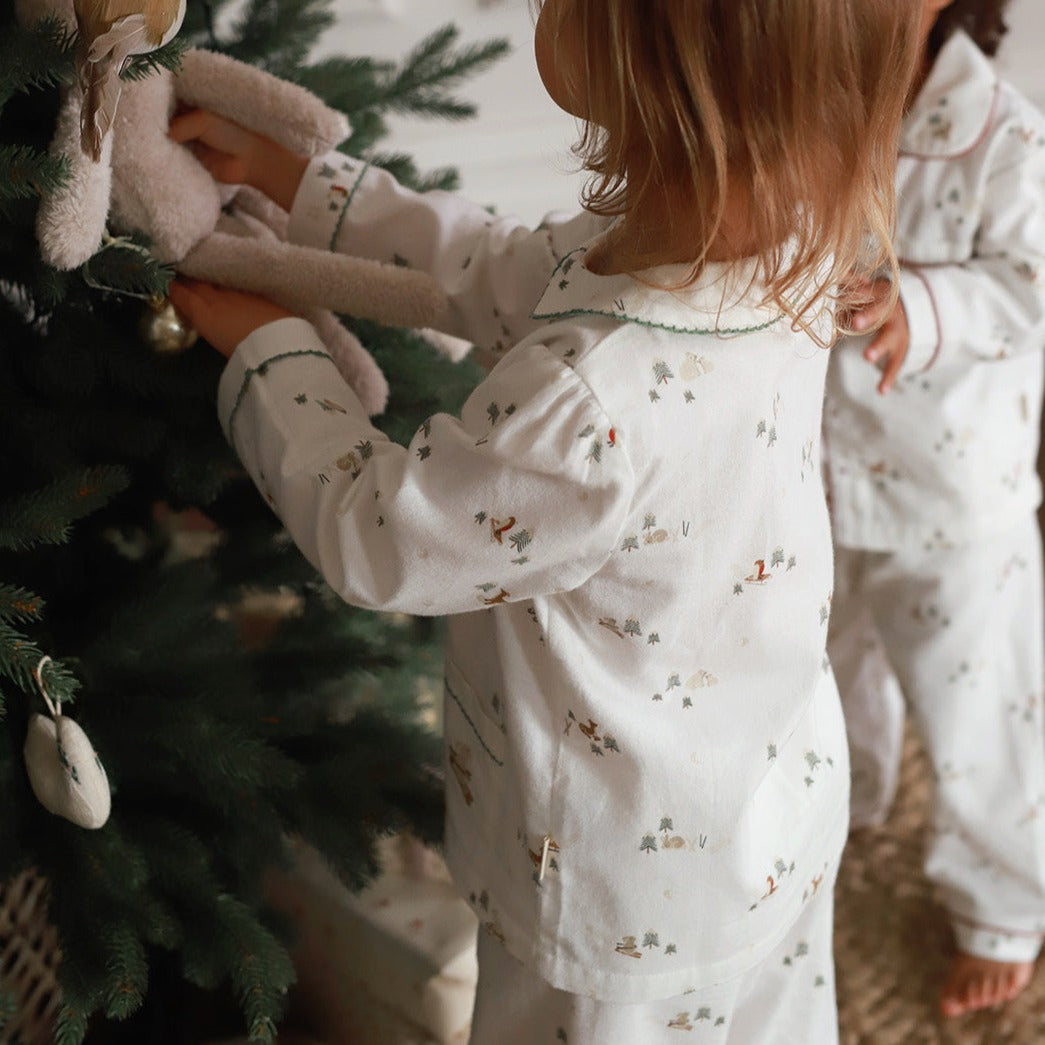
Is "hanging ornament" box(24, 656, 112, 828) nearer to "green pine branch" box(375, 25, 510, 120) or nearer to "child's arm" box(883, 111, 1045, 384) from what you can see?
"green pine branch" box(375, 25, 510, 120)

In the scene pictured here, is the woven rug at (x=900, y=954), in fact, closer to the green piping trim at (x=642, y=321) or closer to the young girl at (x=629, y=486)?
the young girl at (x=629, y=486)

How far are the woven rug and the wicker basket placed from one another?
801 millimetres

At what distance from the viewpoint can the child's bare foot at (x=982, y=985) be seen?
1262 mm

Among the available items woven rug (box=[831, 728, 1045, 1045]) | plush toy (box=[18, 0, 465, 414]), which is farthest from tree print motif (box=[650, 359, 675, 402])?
woven rug (box=[831, 728, 1045, 1045])

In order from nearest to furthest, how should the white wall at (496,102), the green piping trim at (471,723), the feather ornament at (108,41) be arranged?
the feather ornament at (108,41)
the green piping trim at (471,723)
the white wall at (496,102)

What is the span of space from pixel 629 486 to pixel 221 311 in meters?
0.30

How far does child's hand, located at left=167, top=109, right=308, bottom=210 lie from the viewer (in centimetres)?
75

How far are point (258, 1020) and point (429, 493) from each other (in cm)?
37

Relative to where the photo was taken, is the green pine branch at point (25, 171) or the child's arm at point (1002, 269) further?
the child's arm at point (1002, 269)

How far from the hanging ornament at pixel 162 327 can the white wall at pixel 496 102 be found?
0.85 m

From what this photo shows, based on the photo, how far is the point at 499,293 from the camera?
837 millimetres

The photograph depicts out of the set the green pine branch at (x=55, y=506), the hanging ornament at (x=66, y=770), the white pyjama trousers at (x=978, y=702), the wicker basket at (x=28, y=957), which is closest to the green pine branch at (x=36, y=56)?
the green pine branch at (x=55, y=506)

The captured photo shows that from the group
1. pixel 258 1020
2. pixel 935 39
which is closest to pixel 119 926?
pixel 258 1020

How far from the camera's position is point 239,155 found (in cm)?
79
